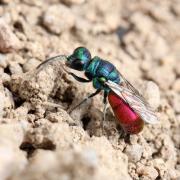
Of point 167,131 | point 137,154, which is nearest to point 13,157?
point 137,154

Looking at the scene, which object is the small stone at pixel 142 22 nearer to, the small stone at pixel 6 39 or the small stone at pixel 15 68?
the small stone at pixel 6 39

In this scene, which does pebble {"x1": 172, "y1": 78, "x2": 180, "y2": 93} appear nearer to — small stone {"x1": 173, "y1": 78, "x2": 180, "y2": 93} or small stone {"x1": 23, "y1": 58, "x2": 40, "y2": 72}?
small stone {"x1": 173, "y1": 78, "x2": 180, "y2": 93}

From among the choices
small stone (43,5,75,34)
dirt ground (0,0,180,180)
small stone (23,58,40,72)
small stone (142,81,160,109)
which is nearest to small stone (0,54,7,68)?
dirt ground (0,0,180,180)

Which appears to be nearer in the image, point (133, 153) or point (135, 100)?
point (133, 153)

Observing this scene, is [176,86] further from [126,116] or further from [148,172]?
[148,172]

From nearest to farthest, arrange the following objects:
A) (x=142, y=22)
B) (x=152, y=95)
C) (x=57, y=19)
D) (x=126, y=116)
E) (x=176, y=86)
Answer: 1. (x=126, y=116)
2. (x=152, y=95)
3. (x=57, y=19)
4. (x=176, y=86)
5. (x=142, y=22)

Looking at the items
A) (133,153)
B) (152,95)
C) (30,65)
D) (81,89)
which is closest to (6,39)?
(30,65)

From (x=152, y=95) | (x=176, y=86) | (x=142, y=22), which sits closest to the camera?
(x=152, y=95)

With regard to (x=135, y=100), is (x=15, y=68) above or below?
below
